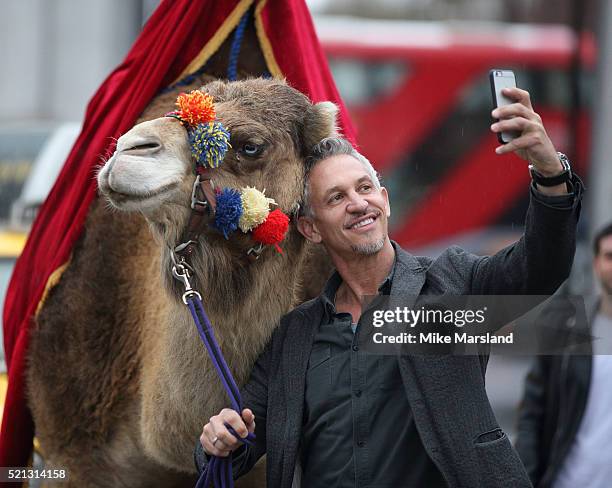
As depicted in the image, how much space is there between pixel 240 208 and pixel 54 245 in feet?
4.14

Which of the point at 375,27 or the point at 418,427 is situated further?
the point at 375,27

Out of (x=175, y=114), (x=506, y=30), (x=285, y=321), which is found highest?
(x=506, y=30)

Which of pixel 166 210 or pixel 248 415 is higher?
pixel 166 210

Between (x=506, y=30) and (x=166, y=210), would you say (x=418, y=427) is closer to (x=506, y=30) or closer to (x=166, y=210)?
(x=166, y=210)

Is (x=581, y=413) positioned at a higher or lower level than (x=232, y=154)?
lower

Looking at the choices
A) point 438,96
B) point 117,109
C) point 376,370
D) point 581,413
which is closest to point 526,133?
point 376,370

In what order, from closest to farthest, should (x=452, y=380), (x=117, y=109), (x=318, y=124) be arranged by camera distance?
(x=452, y=380)
(x=318, y=124)
(x=117, y=109)

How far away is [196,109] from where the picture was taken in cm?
260

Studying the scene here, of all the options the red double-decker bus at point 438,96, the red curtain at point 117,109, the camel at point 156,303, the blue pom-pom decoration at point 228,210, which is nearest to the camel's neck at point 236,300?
the camel at point 156,303

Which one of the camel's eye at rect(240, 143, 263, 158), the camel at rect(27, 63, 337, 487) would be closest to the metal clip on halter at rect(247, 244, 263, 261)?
the camel at rect(27, 63, 337, 487)

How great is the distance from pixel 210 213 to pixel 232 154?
181 mm

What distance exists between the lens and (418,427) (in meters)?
2.33

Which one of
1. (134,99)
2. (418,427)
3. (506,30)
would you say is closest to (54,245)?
(134,99)

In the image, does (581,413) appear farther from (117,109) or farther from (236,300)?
(117,109)
